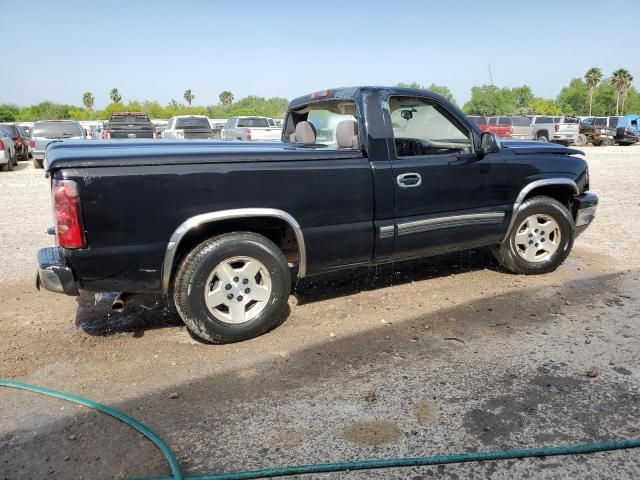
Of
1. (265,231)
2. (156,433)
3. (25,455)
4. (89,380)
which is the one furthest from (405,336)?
(25,455)

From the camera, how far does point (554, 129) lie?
1080 inches

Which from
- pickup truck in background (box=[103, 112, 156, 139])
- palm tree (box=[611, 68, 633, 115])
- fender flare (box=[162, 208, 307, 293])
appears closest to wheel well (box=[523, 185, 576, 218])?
fender flare (box=[162, 208, 307, 293])

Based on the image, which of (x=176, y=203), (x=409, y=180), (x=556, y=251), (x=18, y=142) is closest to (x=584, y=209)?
(x=556, y=251)

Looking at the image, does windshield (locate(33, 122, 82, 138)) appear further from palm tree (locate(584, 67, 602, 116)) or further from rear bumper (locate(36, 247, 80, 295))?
palm tree (locate(584, 67, 602, 116))

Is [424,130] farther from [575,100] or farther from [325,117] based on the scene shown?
[575,100]

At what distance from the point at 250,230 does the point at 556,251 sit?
3.17 m

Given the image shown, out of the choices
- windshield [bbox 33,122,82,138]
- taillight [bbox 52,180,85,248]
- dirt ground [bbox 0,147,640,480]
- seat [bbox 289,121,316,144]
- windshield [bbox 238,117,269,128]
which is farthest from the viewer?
windshield [bbox 238,117,269,128]

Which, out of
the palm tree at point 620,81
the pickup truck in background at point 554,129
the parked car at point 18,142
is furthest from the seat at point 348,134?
the palm tree at point 620,81

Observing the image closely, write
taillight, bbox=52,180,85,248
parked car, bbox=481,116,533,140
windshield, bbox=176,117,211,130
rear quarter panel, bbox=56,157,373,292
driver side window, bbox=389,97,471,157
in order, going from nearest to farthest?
taillight, bbox=52,180,85,248, rear quarter panel, bbox=56,157,373,292, driver side window, bbox=389,97,471,157, windshield, bbox=176,117,211,130, parked car, bbox=481,116,533,140

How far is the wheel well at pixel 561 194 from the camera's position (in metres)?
5.21

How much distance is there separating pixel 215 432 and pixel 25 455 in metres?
0.91

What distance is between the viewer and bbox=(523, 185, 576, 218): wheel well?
5.21m

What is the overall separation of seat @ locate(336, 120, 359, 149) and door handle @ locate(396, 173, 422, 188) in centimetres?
46

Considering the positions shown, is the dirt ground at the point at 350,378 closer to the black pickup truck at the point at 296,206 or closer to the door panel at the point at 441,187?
the black pickup truck at the point at 296,206
